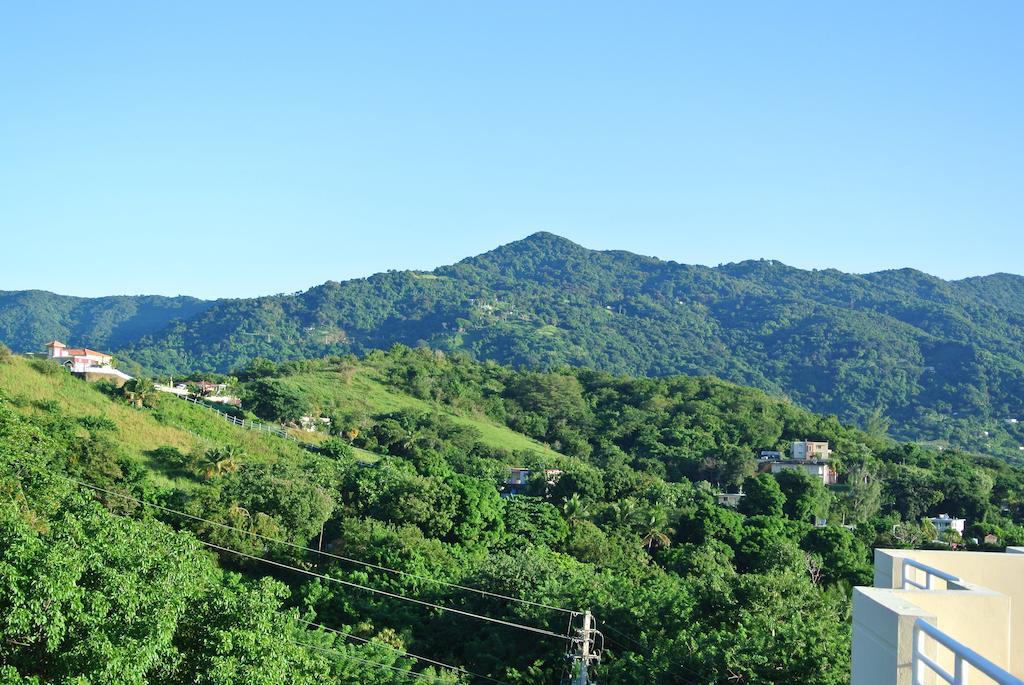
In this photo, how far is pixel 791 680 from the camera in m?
19.9

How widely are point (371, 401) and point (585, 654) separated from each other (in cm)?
5482

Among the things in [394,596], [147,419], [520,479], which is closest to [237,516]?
[394,596]

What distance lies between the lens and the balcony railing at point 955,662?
176 inches

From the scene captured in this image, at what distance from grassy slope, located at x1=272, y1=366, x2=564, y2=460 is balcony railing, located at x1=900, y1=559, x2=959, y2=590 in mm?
60857

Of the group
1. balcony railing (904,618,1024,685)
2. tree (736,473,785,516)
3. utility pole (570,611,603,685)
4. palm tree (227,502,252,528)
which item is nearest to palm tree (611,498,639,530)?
tree (736,473,785,516)

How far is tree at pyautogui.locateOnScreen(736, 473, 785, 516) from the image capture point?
182 feet

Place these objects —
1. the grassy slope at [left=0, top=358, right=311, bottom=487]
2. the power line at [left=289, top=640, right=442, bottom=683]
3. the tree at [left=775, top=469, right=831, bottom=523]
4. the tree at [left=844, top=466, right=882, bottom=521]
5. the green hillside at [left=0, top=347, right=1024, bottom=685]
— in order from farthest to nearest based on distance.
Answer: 1. the tree at [left=844, top=466, right=882, bottom=521]
2. the tree at [left=775, top=469, right=831, bottom=523]
3. the grassy slope at [left=0, top=358, right=311, bottom=487]
4. the power line at [left=289, top=640, right=442, bottom=683]
5. the green hillside at [left=0, top=347, right=1024, bottom=685]

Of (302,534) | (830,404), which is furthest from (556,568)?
(830,404)

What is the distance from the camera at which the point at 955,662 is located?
5031 millimetres

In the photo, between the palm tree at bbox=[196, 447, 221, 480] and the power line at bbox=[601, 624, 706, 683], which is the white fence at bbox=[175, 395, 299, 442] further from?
the power line at bbox=[601, 624, 706, 683]

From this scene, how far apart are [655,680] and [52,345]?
53.6m

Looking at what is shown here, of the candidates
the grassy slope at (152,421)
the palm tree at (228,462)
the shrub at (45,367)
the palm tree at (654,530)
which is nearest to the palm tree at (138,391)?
the grassy slope at (152,421)

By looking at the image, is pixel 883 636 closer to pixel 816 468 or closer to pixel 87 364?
pixel 87 364

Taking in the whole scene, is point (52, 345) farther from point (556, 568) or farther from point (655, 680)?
point (655, 680)
